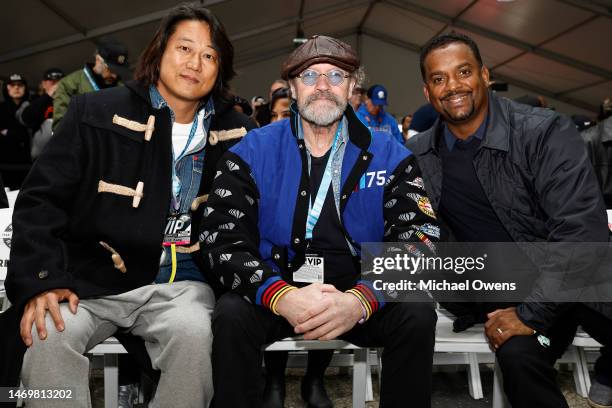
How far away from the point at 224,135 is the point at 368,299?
1044mm

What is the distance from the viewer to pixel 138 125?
2242 millimetres

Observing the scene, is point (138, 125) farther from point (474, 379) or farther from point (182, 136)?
point (474, 379)

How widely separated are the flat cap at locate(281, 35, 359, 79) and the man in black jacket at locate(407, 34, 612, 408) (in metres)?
0.48

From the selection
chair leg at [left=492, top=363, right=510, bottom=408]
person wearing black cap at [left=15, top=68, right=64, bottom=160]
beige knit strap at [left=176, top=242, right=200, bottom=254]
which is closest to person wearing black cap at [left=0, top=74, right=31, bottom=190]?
person wearing black cap at [left=15, top=68, right=64, bottom=160]

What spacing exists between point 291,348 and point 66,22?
9.94 m

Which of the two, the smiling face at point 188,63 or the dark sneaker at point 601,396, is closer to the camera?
the smiling face at point 188,63

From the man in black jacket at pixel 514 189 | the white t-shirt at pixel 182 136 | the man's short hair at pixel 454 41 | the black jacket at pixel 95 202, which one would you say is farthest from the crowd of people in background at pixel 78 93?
the black jacket at pixel 95 202

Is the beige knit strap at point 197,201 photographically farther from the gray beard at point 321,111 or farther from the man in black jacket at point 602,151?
the man in black jacket at point 602,151

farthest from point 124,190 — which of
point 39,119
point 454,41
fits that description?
point 39,119

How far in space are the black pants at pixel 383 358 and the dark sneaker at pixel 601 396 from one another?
1.14m

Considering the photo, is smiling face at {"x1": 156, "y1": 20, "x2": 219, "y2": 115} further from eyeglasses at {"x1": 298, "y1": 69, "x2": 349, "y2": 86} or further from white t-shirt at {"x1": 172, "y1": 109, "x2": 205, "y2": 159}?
eyeglasses at {"x1": 298, "y1": 69, "x2": 349, "y2": 86}

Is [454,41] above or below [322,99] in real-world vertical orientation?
above

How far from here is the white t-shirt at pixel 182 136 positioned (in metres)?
2.34

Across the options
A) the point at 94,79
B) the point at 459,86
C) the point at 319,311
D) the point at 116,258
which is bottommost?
the point at 319,311
